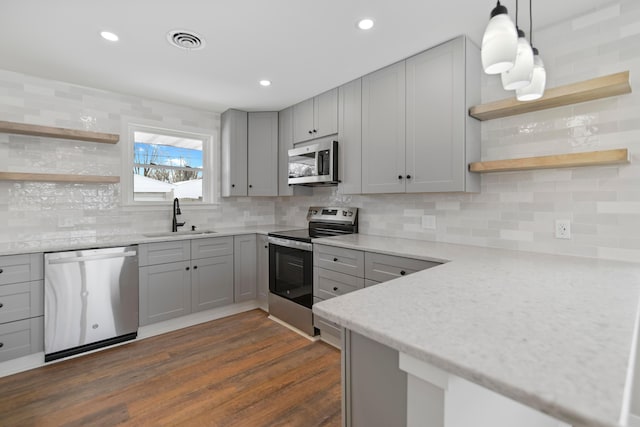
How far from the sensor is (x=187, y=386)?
6.96 feet

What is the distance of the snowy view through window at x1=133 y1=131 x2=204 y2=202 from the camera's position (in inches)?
133

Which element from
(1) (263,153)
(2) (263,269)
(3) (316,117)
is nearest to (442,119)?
(3) (316,117)

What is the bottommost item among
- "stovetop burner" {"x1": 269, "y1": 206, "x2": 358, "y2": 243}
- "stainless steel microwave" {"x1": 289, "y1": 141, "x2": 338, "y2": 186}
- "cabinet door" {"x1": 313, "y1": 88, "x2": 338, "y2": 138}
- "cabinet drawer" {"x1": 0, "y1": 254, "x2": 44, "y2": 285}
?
"cabinet drawer" {"x1": 0, "y1": 254, "x2": 44, "y2": 285}

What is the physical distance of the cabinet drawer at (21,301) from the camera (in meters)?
2.24

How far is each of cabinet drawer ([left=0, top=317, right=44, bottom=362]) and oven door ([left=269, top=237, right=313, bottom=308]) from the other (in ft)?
6.29

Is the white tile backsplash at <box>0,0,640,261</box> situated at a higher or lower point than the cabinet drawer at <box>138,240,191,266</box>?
higher

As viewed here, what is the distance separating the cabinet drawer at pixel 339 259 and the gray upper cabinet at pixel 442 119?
2.29 ft

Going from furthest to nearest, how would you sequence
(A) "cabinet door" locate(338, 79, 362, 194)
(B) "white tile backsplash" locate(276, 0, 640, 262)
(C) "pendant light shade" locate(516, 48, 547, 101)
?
(A) "cabinet door" locate(338, 79, 362, 194)
(B) "white tile backsplash" locate(276, 0, 640, 262)
(C) "pendant light shade" locate(516, 48, 547, 101)

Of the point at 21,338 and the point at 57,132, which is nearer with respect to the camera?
the point at 21,338

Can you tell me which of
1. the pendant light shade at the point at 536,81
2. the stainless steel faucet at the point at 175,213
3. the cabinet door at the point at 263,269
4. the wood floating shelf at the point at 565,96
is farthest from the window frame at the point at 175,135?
the pendant light shade at the point at 536,81

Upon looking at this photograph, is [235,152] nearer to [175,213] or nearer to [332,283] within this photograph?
[175,213]

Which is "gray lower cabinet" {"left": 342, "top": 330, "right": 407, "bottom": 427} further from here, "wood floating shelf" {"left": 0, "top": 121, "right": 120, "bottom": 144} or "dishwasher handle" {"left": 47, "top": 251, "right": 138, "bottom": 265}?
"wood floating shelf" {"left": 0, "top": 121, "right": 120, "bottom": 144}

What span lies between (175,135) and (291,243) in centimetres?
195

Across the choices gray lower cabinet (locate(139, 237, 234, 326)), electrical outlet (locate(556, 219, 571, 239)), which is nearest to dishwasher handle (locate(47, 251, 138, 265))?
gray lower cabinet (locate(139, 237, 234, 326))
